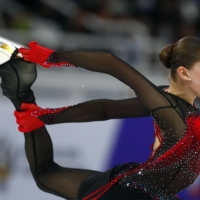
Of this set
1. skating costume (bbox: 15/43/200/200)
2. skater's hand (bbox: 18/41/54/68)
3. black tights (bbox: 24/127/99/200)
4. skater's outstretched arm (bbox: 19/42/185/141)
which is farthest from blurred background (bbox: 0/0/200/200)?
skater's outstretched arm (bbox: 19/42/185/141)

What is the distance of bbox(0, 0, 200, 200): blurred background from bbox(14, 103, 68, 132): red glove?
4.52 feet

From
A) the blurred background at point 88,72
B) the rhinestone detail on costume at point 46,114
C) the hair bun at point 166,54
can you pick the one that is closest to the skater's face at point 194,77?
the hair bun at point 166,54

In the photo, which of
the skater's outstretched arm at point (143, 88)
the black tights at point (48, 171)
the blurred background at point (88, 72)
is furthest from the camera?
the blurred background at point (88, 72)

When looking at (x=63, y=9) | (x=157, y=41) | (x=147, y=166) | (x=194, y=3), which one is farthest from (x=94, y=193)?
(x=194, y=3)

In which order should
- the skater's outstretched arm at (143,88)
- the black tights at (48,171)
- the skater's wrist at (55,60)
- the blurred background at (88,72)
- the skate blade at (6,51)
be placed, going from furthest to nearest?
the blurred background at (88,72) < the black tights at (48,171) < the skate blade at (6,51) < the skater's wrist at (55,60) < the skater's outstretched arm at (143,88)

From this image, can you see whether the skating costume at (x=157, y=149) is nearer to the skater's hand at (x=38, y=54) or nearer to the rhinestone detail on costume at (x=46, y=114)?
the skater's hand at (x=38, y=54)

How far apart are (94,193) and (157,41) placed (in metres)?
2.79

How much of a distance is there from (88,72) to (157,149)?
87.9 inches

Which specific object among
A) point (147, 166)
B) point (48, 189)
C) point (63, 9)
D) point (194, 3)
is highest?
point (194, 3)

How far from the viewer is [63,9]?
18.9 ft

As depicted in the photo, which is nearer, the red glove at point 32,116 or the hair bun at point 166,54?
the hair bun at point 166,54

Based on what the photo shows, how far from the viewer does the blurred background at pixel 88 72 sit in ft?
14.2

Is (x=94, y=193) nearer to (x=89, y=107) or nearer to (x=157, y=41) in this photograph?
(x=89, y=107)

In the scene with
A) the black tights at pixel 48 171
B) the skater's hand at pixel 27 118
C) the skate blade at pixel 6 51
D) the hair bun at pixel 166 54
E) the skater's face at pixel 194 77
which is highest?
the hair bun at pixel 166 54
